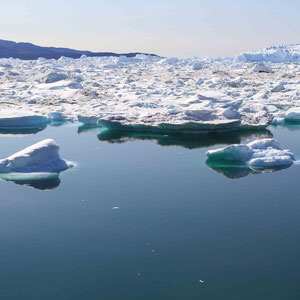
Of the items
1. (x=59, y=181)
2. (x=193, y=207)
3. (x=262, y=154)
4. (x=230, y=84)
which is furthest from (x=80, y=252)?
(x=230, y=84)

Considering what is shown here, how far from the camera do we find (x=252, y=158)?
25.0 ft

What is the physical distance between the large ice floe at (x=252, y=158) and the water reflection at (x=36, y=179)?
268 centimetres

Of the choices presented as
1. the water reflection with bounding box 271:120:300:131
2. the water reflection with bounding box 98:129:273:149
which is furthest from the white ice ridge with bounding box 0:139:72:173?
the water reflection with bounding box 271:120:300:131

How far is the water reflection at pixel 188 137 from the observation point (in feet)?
32.1

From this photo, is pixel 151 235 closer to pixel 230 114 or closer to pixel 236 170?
pixel 236 170

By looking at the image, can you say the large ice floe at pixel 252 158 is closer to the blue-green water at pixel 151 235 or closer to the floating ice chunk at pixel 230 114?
the blue-green water at pixel 151 235

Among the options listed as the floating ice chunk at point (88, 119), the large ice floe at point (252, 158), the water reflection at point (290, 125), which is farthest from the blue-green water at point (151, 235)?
the water reflection at point (290, 125)

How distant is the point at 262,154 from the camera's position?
766 centimetres

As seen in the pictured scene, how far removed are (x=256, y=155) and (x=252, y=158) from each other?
88mm

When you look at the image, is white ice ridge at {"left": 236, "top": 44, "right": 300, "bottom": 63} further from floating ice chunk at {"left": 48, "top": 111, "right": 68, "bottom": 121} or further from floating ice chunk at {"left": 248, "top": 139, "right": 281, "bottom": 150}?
floating ice chunk at {"left": 248, "top": 139, "right": 281, "bottom": 150}

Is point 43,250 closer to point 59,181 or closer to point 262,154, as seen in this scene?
point 59,181

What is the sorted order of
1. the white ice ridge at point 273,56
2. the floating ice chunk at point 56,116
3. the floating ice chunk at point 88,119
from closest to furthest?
the floating ice chunk at point 88,119
the floating ice chunk at point 56,116
the white ice ridge at point 273,56

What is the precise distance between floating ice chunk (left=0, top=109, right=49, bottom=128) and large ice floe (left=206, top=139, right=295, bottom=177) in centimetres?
567

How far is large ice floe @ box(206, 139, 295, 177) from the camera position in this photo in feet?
24.6
